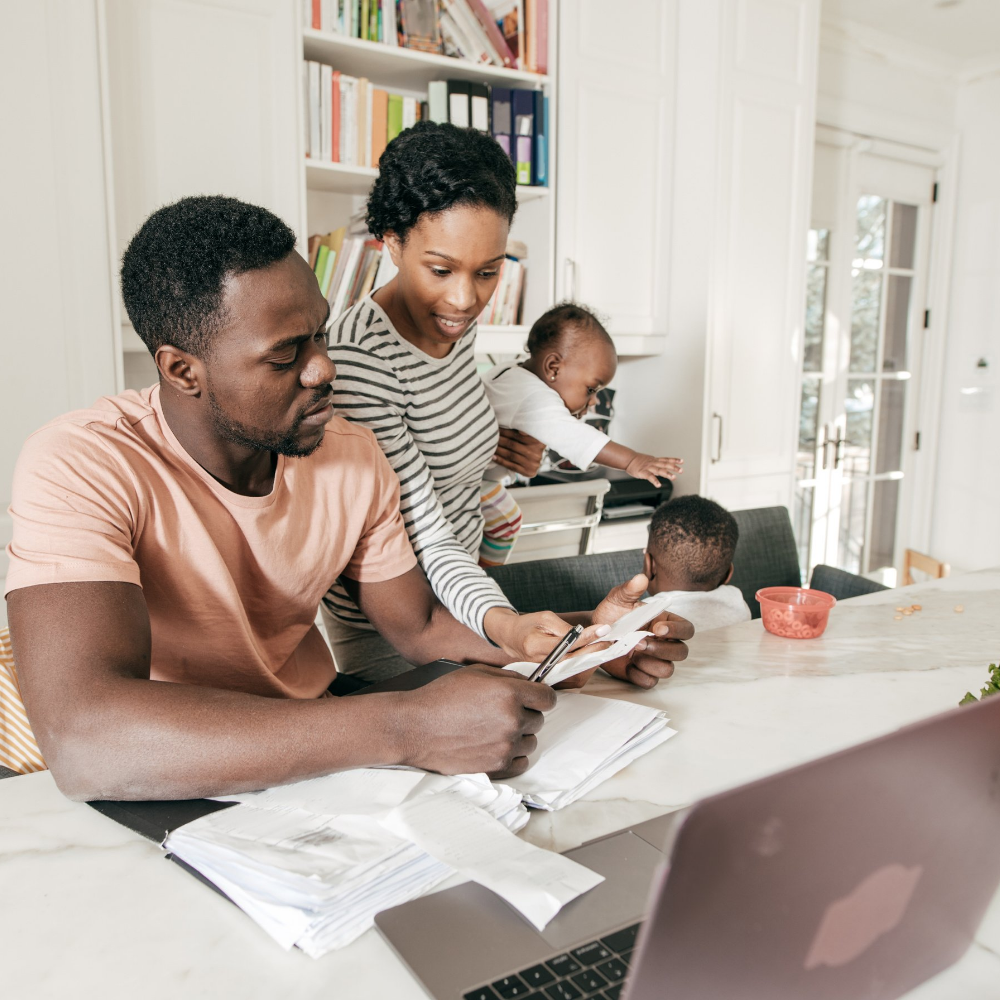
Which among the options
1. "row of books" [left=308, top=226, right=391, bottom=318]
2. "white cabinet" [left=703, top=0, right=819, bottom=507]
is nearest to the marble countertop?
"row of books" [left=308, top=226, right=391, bottom=318]

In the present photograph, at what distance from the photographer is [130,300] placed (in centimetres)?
102

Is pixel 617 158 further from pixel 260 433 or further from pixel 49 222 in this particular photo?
pixel 260 433

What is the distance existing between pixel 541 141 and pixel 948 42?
2.43m

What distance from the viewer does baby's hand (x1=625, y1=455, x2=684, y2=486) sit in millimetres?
1902

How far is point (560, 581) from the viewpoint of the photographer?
1.75 metres

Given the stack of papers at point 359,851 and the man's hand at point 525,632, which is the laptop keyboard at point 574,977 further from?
the man's hand at point 525,632

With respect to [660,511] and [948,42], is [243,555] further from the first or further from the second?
[948,42]

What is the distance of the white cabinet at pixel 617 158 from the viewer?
113 inches

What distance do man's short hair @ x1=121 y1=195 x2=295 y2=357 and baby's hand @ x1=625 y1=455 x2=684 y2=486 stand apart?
1120 millimetres

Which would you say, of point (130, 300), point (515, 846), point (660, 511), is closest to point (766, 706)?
point (515, 846)

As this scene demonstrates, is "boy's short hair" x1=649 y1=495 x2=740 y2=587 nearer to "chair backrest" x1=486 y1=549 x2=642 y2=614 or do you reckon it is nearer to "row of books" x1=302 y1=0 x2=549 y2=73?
"chair backrest" x1=486 y1=549 x2=642 y2=614

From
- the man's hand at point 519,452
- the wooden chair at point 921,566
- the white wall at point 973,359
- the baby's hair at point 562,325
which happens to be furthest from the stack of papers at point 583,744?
the white wall at point 973,359

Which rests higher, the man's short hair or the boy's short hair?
the man's short hair

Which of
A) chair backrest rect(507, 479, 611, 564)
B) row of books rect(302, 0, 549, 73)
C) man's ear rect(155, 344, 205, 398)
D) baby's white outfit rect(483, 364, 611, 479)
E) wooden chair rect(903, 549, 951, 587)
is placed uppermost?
row of books rect(302, 0, 549, 73)
